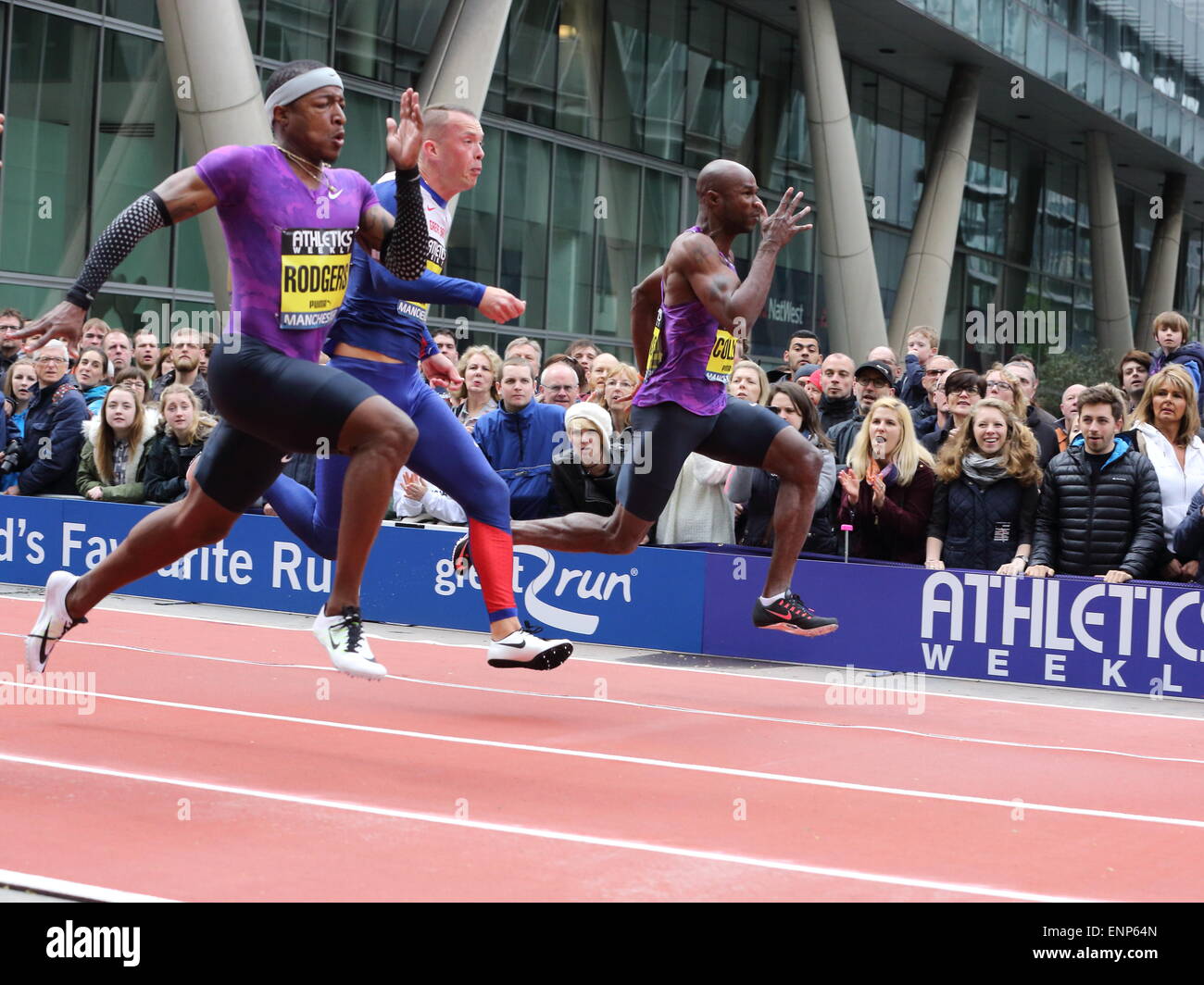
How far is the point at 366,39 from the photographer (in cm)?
2505

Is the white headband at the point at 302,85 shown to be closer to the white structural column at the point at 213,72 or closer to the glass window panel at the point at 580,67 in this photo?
the white structural column at the point at 213,72

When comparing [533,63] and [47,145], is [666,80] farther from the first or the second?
[47,145]

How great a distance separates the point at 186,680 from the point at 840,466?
189 inches

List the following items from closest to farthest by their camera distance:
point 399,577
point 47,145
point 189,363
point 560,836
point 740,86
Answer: point 560,836
point 399,577
point 189,363
point 47,145
point 740,86

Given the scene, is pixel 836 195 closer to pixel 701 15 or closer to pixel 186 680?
pixel 701 15

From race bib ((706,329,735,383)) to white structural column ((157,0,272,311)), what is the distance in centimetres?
1224

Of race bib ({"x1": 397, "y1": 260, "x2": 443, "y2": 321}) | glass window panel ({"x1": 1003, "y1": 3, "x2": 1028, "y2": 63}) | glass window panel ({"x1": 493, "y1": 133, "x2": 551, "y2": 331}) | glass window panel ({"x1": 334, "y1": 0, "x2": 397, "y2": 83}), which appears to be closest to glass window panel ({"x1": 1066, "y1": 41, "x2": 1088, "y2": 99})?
glass window panel ({"x1": 1003, "y1": 3, "x2": 1028, "y2": 63})

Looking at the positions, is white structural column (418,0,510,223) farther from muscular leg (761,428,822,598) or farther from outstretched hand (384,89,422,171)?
outstretched hand (384,89,422,171)

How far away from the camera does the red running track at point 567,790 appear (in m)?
4.92

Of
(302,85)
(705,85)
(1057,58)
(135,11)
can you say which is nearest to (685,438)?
(302,85)

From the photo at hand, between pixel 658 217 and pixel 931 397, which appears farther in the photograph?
pixel 658 217

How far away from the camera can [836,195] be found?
31.6m

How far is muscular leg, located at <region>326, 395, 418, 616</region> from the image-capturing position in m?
6.42

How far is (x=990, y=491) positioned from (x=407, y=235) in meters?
5.07
